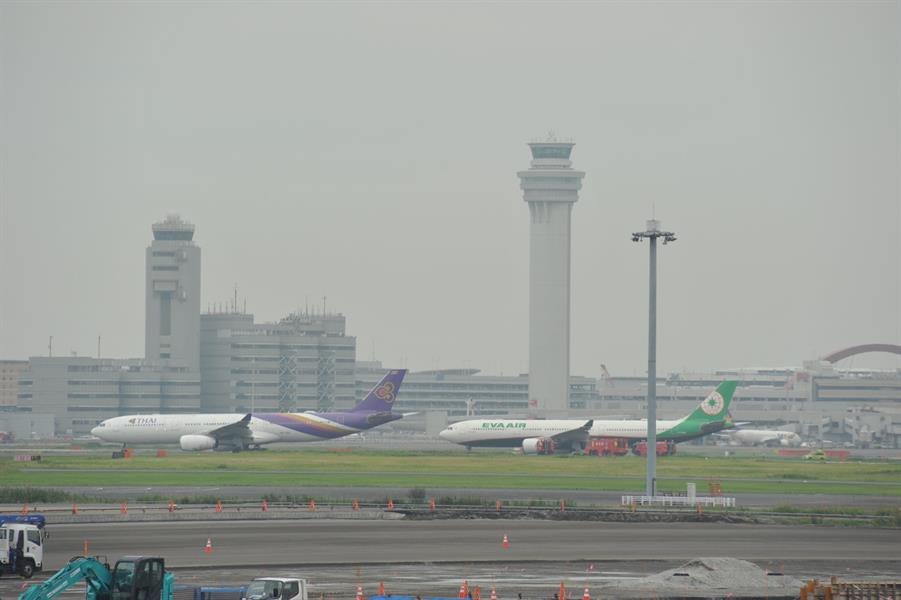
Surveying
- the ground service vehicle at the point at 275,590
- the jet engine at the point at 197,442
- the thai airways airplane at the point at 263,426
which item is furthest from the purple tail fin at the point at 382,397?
the ground service vehicle at the point at 275,590

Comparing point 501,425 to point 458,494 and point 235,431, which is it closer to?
point 235,431

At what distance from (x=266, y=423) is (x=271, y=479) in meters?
41.0

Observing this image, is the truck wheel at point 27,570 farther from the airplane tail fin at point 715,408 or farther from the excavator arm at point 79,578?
the airplane tail fin at point 715,408

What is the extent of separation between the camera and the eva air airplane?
128375 mm

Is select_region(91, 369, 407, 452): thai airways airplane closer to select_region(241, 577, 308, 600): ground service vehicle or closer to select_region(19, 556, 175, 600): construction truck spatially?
select_region(241, 577, 308, 600): ground service vehicle

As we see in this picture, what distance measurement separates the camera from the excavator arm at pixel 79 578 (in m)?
32.8

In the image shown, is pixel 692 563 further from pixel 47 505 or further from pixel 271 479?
pixel 271 479

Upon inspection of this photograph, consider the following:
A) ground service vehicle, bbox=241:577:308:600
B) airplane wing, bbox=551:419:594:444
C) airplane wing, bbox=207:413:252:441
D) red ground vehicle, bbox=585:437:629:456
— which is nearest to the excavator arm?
ground service vehicle, bbox=241:577:308:600

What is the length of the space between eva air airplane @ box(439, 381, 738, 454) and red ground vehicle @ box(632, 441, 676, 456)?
68cm

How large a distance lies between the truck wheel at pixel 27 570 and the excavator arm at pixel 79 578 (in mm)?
10801

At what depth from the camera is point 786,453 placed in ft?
489

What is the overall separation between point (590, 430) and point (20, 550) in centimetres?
9026

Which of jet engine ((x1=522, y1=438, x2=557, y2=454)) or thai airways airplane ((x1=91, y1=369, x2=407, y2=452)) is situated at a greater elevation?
thai airways airplane ((x1=91, y1=369, x2=407, y2=452))

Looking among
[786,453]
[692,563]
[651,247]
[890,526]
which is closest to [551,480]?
[651,247]
